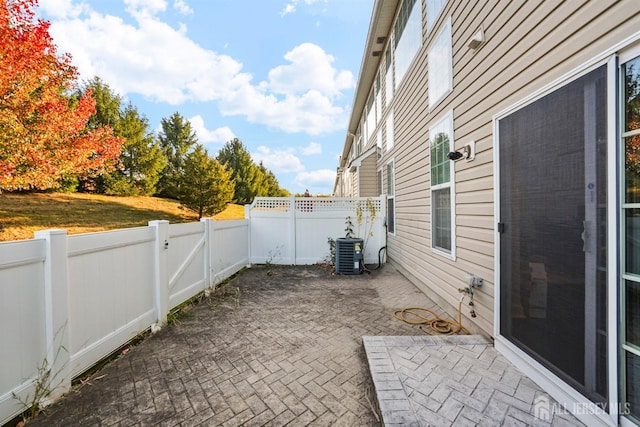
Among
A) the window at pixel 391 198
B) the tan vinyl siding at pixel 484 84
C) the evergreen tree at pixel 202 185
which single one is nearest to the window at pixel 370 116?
the window at pixel 391 198

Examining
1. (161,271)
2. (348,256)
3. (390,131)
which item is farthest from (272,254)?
(390,131)

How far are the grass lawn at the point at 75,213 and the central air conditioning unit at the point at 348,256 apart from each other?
31.3 ft

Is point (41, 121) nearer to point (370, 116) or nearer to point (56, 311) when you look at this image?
point (56, 311)

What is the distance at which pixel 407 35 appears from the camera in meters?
5.39

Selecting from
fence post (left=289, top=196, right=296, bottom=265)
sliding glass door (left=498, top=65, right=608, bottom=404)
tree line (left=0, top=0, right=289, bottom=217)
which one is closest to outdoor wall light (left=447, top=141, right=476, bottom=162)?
sliding glass door (left=498, top=65, right=608, bottom=404)

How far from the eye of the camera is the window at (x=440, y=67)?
3.57 metres

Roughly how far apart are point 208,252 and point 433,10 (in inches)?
207

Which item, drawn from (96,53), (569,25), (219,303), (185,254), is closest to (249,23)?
(96,53)

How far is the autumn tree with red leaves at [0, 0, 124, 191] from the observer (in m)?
6.29

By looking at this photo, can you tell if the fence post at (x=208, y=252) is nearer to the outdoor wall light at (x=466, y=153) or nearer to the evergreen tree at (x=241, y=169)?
the outdoor wall light at (x=466, y=153)

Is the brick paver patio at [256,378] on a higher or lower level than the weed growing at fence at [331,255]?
lower

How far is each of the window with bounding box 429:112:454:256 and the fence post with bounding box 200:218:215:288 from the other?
366 centimetres

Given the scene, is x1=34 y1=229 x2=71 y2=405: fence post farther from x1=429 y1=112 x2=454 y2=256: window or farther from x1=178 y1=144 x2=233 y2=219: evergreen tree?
x1=178 y1=144 x2=233 y2=219: evergreen tree

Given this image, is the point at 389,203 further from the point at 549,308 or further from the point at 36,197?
the point at 36,197
